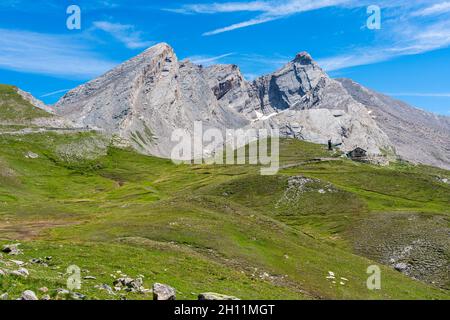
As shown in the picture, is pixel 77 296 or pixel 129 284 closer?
pixel 77 296

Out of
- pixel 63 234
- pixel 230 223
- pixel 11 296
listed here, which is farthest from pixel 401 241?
pixel 11 296

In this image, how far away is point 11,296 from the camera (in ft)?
82.6

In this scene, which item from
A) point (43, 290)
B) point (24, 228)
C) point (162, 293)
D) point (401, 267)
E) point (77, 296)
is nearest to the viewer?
point (43, 290)

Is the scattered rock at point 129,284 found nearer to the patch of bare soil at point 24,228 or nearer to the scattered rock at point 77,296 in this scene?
the scattered rock at point 77,296

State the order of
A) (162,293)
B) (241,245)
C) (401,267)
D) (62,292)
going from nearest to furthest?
(62,292) < (162,293) < (241,245) < (401,267)

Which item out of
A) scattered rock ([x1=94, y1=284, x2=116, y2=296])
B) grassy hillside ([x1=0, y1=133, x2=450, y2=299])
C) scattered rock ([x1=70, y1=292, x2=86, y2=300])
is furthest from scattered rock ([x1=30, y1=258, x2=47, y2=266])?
scattered rock ([x1=70, y1=292, x2=86, y2=300])

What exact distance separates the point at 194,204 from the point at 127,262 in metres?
42.7

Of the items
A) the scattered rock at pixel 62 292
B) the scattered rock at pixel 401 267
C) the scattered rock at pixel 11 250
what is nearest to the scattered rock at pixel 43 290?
the scattered rock at pixel 62 292

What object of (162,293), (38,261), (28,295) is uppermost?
(28,295)

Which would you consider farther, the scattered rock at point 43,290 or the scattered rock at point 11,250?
the scattered rock at point 11,250

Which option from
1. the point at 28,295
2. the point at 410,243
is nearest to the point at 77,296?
the point at 28,295

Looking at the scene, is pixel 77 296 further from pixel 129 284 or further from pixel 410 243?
pixel 410 243

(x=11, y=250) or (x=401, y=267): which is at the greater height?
(x=11, y=250)
